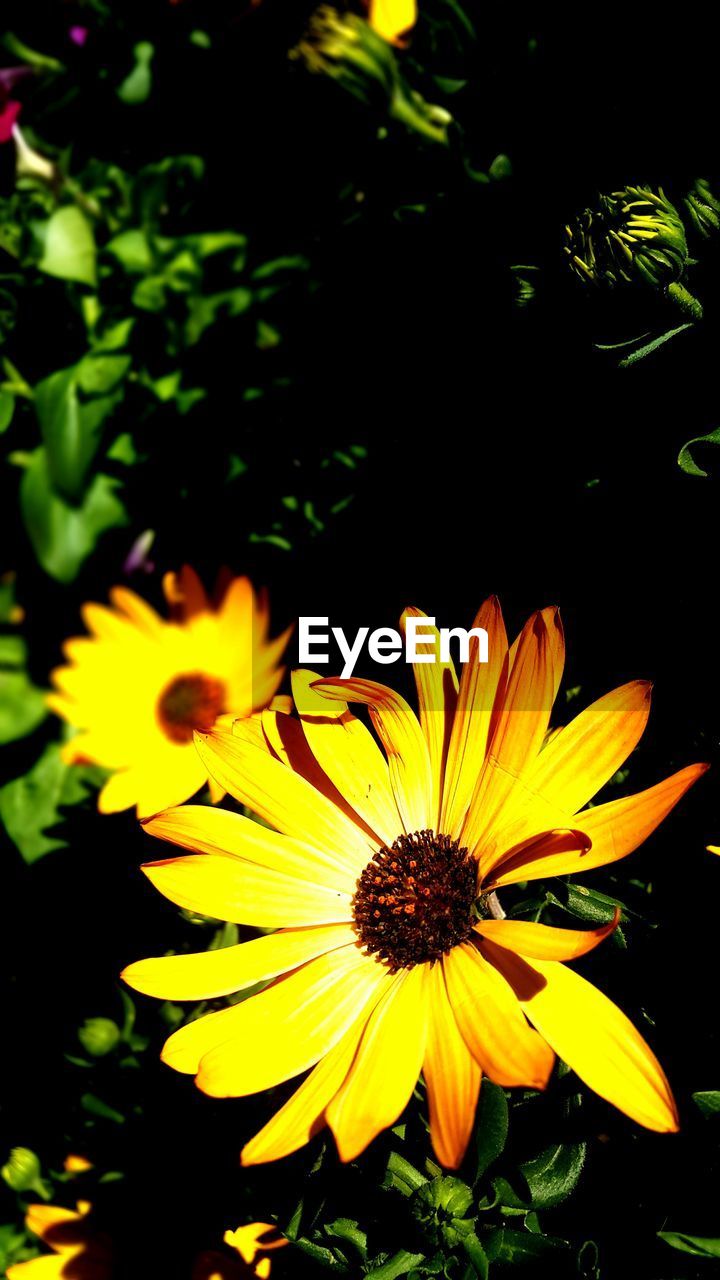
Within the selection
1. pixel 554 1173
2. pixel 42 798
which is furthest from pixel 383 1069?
pixel 42 798

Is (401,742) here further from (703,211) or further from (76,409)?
(76,409)

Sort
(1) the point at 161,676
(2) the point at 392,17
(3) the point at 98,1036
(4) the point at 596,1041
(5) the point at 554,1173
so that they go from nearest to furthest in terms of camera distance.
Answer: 1. (4) the point at 596,1041
2. (5) the point at 554,1173
3. (3) the point at 98,1036
4. (2) the point at 392,17
5. (1) the point at 161,676

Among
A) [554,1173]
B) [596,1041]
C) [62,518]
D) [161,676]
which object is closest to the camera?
[596,1041]

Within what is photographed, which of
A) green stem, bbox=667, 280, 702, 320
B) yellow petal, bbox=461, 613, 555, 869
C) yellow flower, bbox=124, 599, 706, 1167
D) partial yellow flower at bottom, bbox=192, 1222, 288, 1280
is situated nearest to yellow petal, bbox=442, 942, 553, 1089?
yellow flower, bbox=124, 599, 706, 1167

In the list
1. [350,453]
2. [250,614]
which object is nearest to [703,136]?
[350,453]

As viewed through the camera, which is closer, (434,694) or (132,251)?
(434,694)

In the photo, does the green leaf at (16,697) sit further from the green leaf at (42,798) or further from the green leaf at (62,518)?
the green leaf at (62,518)

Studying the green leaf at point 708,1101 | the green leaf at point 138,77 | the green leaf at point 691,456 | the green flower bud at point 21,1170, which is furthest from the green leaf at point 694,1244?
the green leaf at point 138,77
